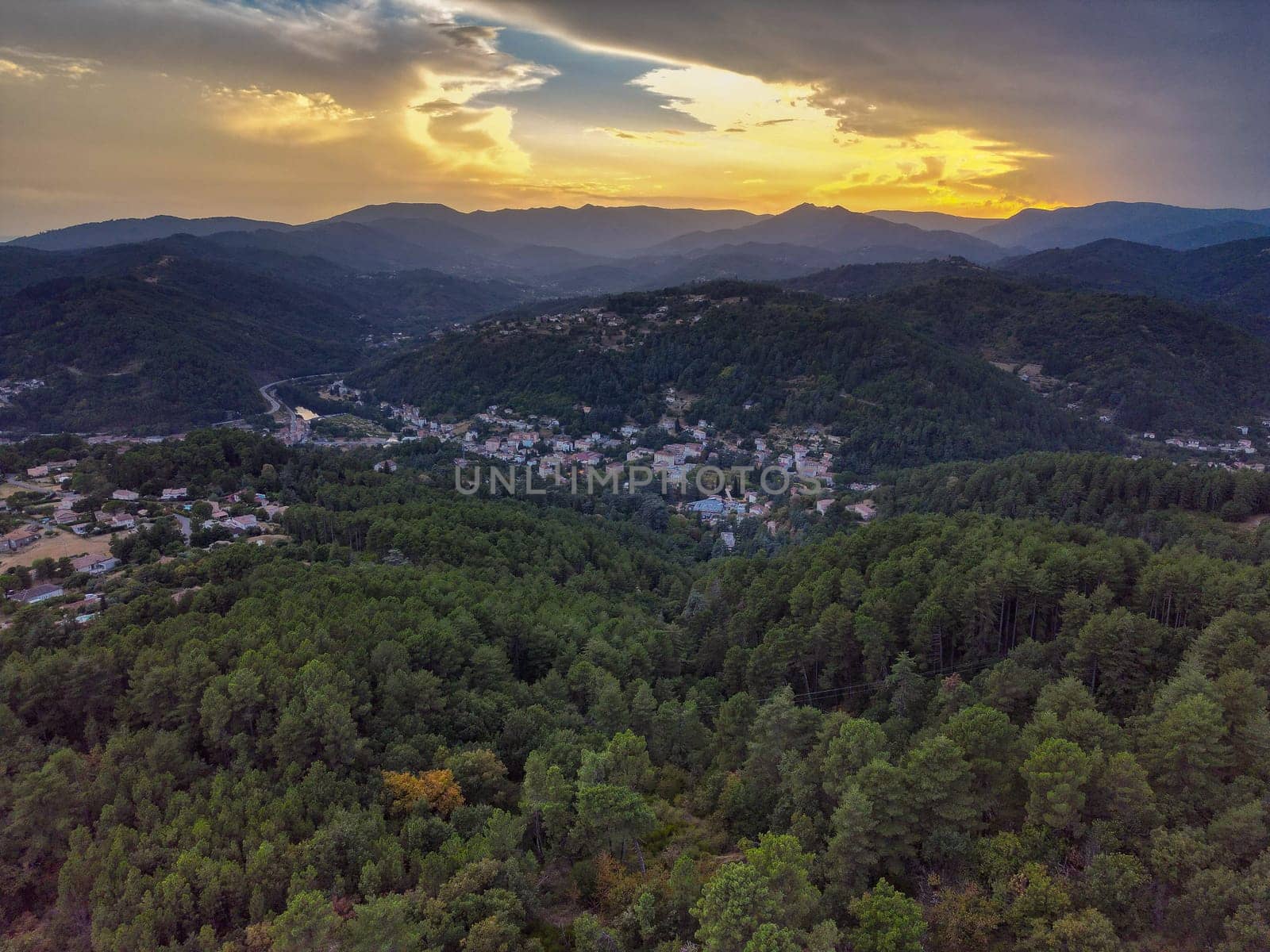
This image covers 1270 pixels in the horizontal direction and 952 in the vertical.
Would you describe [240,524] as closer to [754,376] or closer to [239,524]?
→ [239,524]

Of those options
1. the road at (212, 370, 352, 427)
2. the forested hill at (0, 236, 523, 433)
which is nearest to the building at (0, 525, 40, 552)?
the forested hill at (0, 236, 523, 433)

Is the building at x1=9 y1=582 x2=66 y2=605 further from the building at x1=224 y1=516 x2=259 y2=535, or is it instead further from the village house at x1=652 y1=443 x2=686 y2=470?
the village house at x1=652 y1=443 x2=686 y2=470

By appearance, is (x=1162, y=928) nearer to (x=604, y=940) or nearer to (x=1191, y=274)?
(x=604, y=940)

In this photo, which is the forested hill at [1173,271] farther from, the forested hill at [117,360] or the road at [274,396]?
the forested hill at [117,360]

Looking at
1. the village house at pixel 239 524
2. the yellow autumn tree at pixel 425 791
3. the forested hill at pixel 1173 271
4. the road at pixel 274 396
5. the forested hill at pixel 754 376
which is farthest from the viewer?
the forested hill at pixel 1173 271

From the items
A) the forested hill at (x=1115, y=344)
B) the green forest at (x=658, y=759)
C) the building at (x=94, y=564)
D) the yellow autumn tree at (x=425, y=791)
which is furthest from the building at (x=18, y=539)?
the forested hill at (x=1115, y=344)

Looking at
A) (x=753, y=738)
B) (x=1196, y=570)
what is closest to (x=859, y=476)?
(x=1196, y=570)
